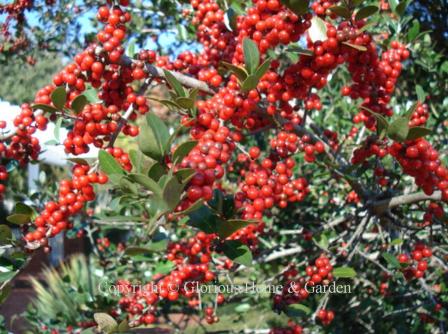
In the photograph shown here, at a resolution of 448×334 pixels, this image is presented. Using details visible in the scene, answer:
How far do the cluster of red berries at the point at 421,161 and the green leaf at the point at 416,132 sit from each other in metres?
0.08

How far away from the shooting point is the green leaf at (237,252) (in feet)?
4.35

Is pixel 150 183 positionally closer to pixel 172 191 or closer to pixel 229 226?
pixel 172 191

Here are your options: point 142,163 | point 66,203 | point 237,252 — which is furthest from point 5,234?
point 237,252

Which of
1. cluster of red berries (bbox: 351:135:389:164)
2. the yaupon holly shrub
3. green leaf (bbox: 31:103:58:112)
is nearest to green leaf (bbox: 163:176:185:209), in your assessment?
the yaupon holly shrub

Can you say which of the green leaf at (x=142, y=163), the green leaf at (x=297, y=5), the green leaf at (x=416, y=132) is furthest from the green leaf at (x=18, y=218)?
the green leaf at (x=416, y=132)

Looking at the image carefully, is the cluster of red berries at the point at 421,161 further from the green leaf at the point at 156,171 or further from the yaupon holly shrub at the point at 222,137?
the green leaf at the point at 156,171

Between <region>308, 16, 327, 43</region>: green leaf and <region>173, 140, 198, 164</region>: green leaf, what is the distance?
2.03ft

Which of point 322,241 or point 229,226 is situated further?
point 322,241

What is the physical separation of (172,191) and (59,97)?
679mm

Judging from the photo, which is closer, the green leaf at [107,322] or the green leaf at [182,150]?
the green leaf at [182,150]

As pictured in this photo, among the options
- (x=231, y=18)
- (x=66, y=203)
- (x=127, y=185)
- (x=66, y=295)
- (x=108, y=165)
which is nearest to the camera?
(x=127, y=185)

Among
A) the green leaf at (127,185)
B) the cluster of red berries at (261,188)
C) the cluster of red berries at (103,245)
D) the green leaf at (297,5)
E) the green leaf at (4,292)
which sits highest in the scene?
the green leaf at (297,5)

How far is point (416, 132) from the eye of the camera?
4.78 ft

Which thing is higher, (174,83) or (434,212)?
(174,83)
